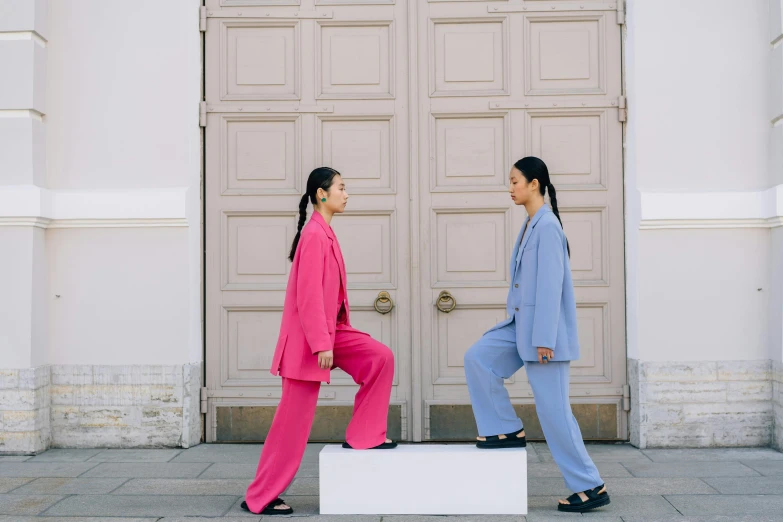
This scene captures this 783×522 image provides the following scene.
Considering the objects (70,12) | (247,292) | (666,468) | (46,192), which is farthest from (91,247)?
(666,468)

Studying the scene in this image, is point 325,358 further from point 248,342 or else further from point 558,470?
point 248,342

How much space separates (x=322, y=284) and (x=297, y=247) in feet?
1.25

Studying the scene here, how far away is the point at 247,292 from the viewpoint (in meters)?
6.51

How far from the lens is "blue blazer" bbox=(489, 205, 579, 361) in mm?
4492

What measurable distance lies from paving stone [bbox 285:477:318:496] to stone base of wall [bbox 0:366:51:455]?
2.06 m

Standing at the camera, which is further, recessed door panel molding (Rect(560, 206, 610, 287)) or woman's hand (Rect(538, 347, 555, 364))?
recessed door panel molding (Rect(560, 206, 610, 287))

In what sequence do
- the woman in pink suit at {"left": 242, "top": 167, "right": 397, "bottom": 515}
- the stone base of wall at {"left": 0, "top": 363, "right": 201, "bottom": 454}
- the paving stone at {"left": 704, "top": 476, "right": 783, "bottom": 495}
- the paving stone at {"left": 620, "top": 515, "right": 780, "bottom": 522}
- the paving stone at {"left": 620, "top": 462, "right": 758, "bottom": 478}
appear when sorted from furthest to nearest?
the stone base of wall at {"left": 0, "top": 363, "right": 201, "bottom": 454} < the paving stone at {"left": 620, "top": 462, "right": 758, "bottom": 478} < the paving stone at {"left": 704, "top": 476, "right": 783, "bottom": 495} < the woman in pink suit at {"left": 242, "top": 167, "right": 397, "bottom": 515} < the paving stone at {"left": 620, "top": 515, "right": 780, "bottom": 522}

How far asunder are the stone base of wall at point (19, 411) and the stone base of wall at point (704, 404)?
4.31 metres

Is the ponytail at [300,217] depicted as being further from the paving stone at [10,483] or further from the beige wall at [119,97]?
the paving stone at [10,483]

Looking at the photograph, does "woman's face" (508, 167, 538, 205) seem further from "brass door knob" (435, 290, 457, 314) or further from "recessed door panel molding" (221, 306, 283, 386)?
"recessed door panel molding" (221, 306, 283, 386)

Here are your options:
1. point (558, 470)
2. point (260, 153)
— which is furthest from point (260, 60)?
point (558, 470)

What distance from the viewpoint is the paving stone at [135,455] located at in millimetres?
5980

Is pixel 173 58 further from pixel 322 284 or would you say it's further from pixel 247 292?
pixel 322 284

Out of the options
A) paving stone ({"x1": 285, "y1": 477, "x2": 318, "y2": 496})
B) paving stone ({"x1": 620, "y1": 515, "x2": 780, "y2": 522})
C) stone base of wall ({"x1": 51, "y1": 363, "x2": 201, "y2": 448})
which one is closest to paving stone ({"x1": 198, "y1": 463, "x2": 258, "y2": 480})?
paving stone ({"x1": 285, "y1": 477, "x2": 318, "y2": 496})
